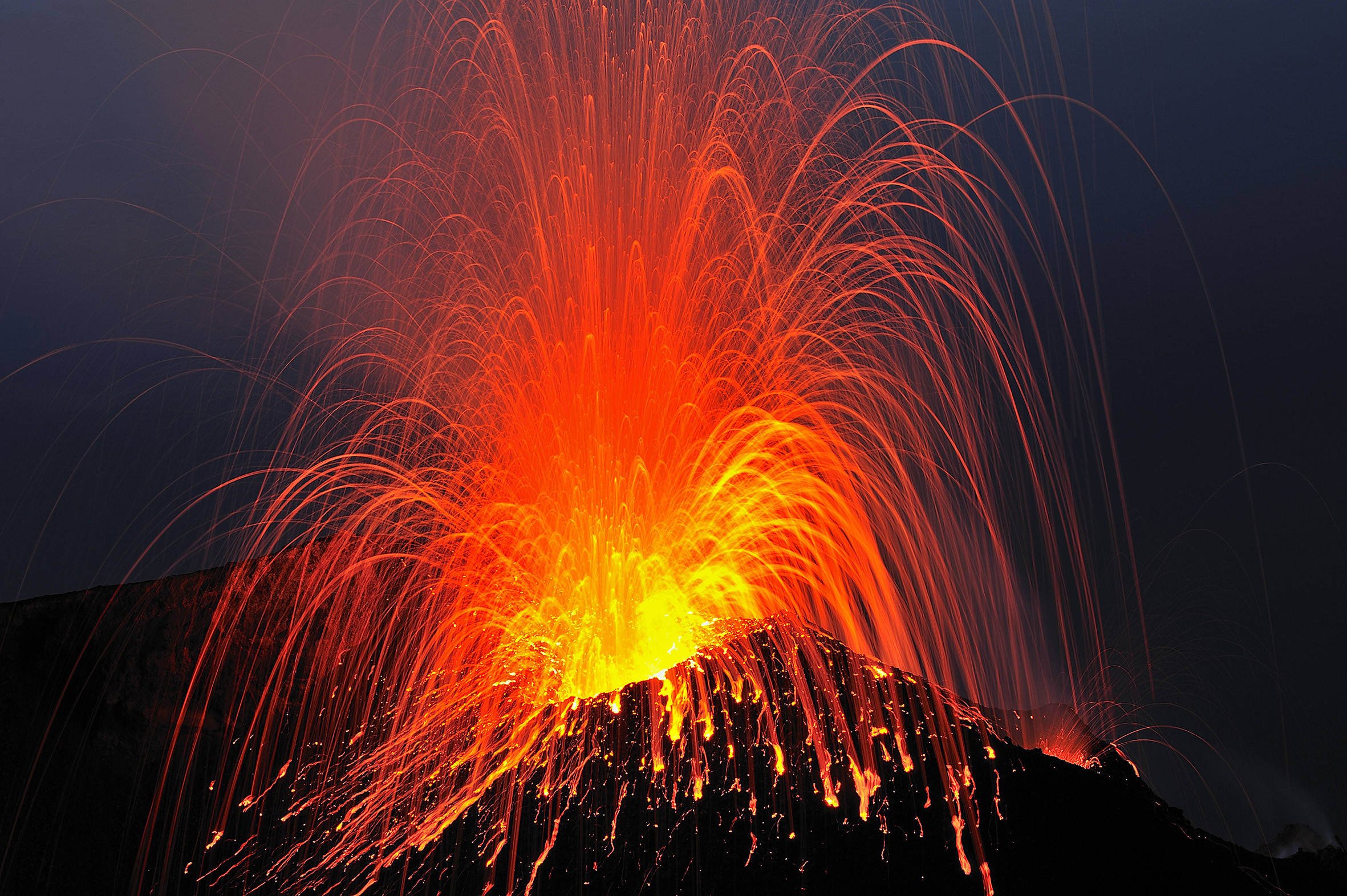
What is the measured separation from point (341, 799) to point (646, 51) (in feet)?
39.0

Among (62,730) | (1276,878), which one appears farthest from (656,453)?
(62,730)

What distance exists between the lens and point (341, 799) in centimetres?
996

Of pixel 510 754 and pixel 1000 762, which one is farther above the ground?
pixel 510 754

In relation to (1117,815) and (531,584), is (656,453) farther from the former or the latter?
(1117,815)

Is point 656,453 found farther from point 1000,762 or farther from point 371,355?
point 1000,762

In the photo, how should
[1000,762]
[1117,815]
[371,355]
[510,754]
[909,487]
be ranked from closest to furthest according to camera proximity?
[1117,815], [1000,762], [510,754], [909,487], [371,355]

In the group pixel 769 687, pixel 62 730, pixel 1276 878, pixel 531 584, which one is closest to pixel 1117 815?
pixel 1276 878

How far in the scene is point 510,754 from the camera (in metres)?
8.91

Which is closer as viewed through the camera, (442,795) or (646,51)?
(442,795)

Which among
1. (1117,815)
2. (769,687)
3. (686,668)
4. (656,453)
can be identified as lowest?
(1117,815)

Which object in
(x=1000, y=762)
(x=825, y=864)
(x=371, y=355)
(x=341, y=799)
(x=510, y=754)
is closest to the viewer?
(x=825, y=864)

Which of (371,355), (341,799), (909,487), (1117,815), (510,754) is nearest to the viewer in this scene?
(1117,815)

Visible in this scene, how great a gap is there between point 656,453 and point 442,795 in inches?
206

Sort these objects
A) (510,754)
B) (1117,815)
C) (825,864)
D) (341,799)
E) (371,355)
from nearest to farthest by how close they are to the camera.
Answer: (825,864), (1117,815), (510,754), (341,799), (371,355)
